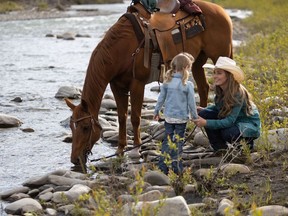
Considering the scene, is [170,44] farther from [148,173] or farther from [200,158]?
[148,173]

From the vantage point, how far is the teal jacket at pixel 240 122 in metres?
7.14

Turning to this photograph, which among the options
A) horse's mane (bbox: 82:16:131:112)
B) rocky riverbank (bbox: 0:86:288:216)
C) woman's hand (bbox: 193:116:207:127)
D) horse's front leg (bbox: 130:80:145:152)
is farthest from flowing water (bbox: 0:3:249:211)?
woman's hand (bbox: 193:116:207:127)

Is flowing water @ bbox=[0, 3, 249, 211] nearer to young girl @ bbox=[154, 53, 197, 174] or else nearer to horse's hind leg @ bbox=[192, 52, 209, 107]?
horse's hind leg @ bbox=[192, 52, 209, 107]

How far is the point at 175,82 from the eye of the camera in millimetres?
6840

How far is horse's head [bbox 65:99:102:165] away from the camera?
7.39 meters

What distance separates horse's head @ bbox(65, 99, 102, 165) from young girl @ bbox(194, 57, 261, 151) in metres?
1.20

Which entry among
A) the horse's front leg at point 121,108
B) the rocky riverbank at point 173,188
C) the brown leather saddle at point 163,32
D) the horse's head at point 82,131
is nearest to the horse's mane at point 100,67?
the horse's head at point 82,131

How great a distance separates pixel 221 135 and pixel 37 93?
7.55 metres

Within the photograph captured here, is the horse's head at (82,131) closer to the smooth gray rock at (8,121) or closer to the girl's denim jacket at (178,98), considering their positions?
the girl's denim jacket at (178,98)

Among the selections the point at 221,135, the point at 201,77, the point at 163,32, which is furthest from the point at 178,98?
the point at 201,77

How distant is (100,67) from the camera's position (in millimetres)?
7660

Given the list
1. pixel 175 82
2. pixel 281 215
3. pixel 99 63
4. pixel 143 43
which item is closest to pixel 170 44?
pixel 143 43

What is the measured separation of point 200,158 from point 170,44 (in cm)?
171

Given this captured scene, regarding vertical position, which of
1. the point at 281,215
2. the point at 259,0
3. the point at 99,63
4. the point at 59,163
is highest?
the point at 99,63
